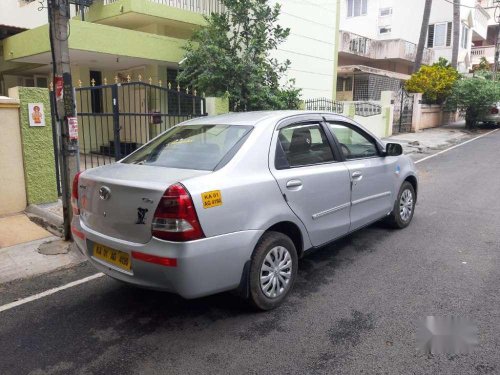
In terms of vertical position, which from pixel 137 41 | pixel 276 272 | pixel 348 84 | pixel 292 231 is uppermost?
pixel 348 84

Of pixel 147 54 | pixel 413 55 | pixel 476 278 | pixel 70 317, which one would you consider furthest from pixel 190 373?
pixel 413 55

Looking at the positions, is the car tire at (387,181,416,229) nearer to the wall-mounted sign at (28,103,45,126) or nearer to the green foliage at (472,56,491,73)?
the wall-mounted sign at (28,103,45,126)

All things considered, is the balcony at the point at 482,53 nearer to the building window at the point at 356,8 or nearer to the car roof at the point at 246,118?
the building window at the point at 356,8

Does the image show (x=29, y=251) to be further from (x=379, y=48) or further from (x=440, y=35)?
(x=440, y=35)

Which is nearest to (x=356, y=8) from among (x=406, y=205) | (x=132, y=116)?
(x=132, y=116)

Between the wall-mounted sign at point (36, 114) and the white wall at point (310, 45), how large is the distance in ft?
28.1

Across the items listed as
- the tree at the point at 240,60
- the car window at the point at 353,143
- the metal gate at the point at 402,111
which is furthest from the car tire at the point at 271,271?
the metal gate at the point at 402,111

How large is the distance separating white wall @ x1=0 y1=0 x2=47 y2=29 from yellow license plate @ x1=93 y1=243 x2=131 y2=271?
44.8 feet

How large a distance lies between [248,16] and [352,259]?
8163 mm

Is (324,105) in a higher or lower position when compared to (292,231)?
higher

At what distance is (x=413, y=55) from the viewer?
94.6 ft

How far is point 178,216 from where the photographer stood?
9.26ft

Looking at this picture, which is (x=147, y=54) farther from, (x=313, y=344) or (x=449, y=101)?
(x=449, y=101)

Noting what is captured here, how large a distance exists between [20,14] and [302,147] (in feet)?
47.4
